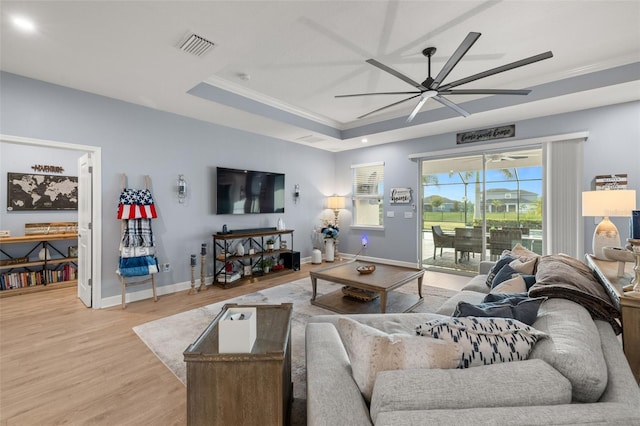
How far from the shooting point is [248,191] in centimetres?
501

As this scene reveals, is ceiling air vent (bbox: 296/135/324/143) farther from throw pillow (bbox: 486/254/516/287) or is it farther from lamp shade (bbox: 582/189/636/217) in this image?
lamp shade (bbox: 582/189/636/217)

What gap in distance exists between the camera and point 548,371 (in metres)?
0.88

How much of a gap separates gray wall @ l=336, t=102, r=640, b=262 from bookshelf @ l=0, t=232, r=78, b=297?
5506 mm

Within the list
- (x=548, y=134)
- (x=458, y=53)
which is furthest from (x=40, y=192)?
(x=548, y=134)

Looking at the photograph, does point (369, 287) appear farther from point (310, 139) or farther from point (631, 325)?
point (310, 139)

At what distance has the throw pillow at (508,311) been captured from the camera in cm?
128

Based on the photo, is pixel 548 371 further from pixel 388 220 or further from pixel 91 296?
pixel 388 220

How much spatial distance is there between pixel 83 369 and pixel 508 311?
9.89 ft

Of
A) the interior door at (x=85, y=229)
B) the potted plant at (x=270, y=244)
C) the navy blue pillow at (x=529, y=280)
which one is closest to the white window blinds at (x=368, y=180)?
the potted plant at (x=270, y=244)

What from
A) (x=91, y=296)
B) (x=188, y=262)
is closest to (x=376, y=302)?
(x=188, y=262)

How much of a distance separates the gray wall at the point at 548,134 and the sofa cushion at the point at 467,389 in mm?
4440

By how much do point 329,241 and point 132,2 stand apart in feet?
17.0

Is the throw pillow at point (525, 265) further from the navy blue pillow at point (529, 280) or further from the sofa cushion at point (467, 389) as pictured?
the sofa cushion at point (467, 389)

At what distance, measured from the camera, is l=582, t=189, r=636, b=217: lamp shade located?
2566 mm
